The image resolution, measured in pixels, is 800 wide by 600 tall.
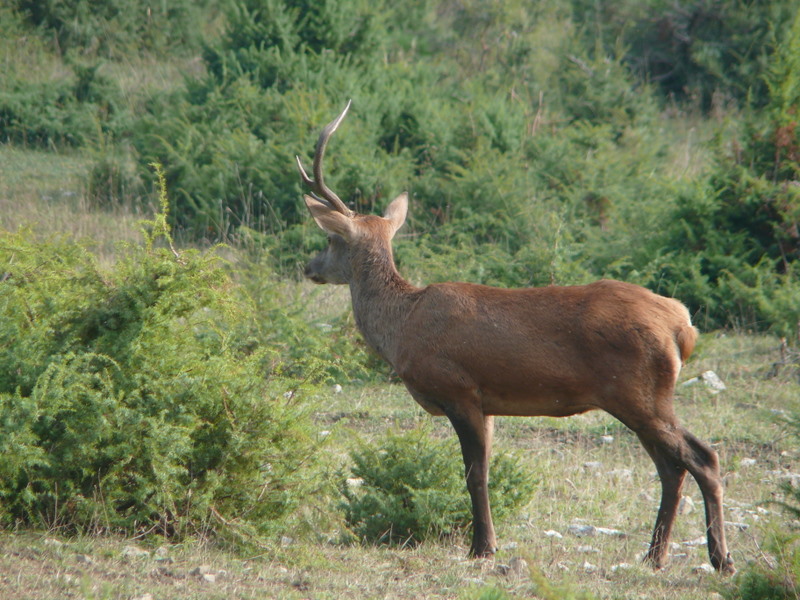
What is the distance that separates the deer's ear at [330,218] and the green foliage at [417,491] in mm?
1638

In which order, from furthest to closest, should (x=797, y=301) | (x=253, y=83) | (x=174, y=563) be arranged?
(x=253, y=83) < (x=797, y=301) < (x=174, y=563)

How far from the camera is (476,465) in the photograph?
643cm

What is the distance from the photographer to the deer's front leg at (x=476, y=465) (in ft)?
21.0

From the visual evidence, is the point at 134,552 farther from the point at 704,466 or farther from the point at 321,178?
the point at 704,466

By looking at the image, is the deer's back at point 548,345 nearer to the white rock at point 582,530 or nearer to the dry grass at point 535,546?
the dry grass at point 535,546

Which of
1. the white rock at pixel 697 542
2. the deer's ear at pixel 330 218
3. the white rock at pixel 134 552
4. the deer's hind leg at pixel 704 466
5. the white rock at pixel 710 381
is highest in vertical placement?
the deer's ear at pixel 330 218

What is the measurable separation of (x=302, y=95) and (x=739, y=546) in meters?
11.6

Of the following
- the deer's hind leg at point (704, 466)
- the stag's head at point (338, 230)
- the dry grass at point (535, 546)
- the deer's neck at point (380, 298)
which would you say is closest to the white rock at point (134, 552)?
the dry grass at point (535, 546)

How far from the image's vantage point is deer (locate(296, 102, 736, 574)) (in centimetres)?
604

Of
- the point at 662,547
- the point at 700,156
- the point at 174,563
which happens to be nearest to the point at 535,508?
the point at 662,547

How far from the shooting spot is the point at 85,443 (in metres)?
6.09

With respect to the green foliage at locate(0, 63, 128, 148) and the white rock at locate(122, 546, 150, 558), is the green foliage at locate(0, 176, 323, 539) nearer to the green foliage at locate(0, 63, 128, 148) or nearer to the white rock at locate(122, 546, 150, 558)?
the white rock at locate(122, 546, 150, 558)

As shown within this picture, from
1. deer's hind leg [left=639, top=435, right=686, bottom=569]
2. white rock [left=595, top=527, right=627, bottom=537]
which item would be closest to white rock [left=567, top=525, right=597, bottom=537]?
Answer: white rock [left=595, top=527, right=627, bottom=537]

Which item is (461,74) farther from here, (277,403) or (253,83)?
(277,403)
